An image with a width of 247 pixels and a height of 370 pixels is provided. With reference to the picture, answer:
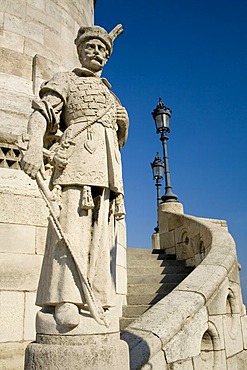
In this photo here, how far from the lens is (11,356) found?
13.0 feet

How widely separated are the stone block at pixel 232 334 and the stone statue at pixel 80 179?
220cm

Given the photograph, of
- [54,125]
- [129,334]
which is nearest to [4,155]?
[54,125]

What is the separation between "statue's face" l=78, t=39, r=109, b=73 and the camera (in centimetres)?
323

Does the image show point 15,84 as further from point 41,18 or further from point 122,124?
point 122,124

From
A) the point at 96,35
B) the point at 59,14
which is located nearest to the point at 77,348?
the point at 96,35

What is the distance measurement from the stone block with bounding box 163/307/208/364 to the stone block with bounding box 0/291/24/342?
178 centimetres

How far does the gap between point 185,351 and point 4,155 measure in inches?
133

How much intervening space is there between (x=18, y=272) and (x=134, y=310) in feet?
7.23

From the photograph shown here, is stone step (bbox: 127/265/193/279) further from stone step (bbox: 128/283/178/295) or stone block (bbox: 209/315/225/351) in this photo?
stone block (bbox: 209/315/225/351)

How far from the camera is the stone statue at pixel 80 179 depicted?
2592mm

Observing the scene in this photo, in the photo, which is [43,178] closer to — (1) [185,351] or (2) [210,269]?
(1) [185,351]

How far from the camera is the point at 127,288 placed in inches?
253

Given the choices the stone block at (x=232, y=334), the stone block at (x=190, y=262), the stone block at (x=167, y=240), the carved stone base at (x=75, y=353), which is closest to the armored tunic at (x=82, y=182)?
the carved stone base at (x=75, y=353)

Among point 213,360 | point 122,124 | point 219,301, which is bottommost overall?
Answer: point 213,360
